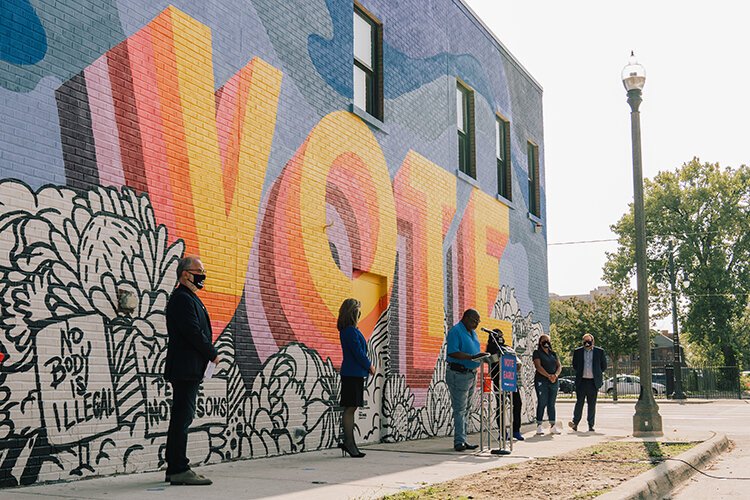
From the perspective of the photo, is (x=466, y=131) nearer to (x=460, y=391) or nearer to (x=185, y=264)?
(x=460, y=391)

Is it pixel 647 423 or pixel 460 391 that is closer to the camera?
pixel 460 391

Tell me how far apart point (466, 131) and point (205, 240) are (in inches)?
365

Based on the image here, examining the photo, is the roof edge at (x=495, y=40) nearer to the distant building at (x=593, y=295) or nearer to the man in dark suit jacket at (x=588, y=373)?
the man in dark suit jacket at (x=588, y=373)

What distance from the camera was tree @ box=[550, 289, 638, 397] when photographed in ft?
141

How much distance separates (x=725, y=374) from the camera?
4431 centimetres

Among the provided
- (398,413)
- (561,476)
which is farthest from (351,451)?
(398,413)

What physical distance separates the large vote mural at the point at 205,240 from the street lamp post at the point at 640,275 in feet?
11.3

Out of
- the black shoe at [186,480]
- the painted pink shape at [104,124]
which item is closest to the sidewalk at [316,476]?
the black shoe at [186,480]

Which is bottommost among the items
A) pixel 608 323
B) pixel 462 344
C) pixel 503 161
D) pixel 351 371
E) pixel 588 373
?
pixel 588 373

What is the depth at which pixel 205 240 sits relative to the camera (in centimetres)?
884

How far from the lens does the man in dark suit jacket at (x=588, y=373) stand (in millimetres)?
15469

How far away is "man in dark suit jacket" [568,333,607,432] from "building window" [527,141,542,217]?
632 centimetres

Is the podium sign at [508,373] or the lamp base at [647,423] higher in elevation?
the podium sign at [508,373]

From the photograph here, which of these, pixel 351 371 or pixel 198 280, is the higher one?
pixel 198 280
